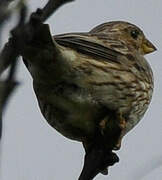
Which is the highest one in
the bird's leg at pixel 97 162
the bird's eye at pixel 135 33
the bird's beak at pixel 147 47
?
the bird's leg at pixel 97 162

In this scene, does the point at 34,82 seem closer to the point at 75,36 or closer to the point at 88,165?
the point at 75,36

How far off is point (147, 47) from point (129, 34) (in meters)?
0.23

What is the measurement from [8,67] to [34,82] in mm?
2387

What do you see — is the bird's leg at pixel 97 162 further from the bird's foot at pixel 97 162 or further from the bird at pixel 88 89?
the bird at pixel 88 89

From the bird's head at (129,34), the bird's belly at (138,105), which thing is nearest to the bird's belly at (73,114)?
the bird's belly at (138,105)

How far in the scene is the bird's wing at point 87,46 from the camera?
137 inches

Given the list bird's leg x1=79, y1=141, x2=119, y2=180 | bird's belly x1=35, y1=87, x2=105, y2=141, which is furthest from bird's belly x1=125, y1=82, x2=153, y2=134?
bird's leg x1=79, y1=141, x2=119, y2=180

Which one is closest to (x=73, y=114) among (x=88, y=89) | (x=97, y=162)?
(x=88, y=89)

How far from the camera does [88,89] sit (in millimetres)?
3611

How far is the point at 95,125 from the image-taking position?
374 cm

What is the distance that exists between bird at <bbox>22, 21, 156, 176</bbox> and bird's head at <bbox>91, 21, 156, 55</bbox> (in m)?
0.75

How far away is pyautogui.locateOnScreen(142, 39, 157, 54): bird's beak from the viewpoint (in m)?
5.13

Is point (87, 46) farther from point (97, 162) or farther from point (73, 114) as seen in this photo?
point (97, 162)

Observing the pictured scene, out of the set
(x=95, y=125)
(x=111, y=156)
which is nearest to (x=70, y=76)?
(x=95, y=125)
